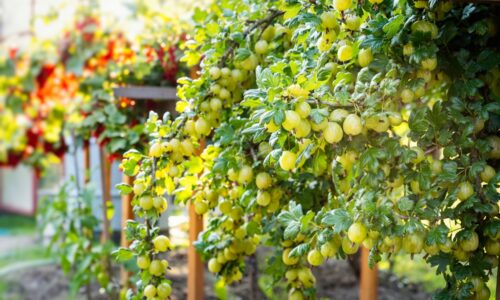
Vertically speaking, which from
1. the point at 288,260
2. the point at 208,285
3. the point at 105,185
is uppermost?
the point at 105,185

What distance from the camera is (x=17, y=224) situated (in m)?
6.41

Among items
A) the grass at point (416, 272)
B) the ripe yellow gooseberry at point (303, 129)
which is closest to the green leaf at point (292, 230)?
the ripe yellow gooseberry at point (303, 129)

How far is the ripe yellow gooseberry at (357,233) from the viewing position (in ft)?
3.59

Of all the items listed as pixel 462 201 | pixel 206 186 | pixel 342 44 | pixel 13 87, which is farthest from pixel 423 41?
pixel 13 87

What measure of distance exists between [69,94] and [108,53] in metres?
0.52

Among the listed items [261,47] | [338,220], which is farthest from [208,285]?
[338,220]

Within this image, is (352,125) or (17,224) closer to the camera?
(352,125)

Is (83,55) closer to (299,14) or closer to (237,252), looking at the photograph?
(237,252)

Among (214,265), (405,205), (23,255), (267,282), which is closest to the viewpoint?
(405,205)

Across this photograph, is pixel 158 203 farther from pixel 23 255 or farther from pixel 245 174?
pixel 23 255

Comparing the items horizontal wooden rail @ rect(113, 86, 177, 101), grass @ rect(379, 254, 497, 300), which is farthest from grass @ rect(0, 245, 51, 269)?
horizontal wooden rail @ rect(113, 86, 177, 101)

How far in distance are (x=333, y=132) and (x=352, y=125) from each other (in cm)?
4

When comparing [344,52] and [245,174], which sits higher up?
[344,52]

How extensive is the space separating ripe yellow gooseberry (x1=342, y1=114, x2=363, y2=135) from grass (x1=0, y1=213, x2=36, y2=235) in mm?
5255
